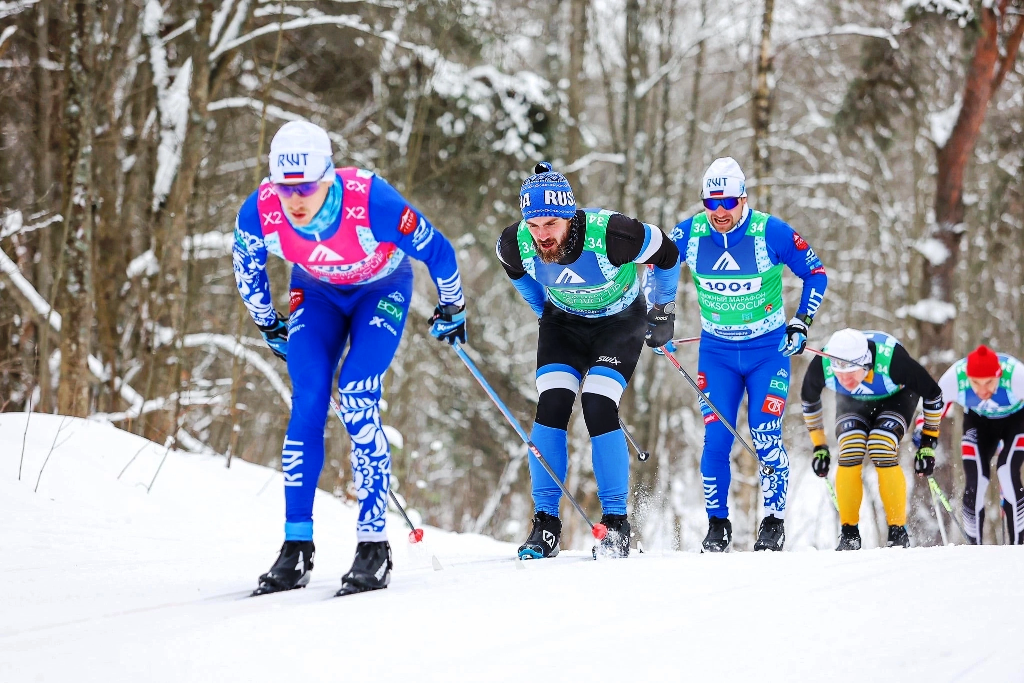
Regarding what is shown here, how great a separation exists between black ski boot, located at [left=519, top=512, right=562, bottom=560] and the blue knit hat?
4.90 feet

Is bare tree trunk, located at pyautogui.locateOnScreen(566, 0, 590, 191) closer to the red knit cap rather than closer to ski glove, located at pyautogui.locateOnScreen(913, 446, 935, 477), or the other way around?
the red knit cap

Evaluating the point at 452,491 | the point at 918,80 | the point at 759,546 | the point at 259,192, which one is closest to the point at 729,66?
the point at 918,80

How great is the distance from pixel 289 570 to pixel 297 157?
1558 millimetres

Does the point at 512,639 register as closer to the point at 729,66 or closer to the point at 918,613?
the point at 918,613

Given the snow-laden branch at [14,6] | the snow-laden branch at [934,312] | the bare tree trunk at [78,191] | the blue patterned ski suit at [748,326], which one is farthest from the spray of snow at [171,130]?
the snow-laden branch at [934,312]

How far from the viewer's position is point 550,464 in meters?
5.12

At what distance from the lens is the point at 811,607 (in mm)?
3387

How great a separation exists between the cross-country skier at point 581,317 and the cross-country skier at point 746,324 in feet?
3.18

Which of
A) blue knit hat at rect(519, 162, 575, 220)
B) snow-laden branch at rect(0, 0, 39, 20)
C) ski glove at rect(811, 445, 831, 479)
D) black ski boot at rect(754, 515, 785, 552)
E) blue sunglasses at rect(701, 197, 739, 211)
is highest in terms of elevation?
snow-laden branch at rect(0, 0, 39, 20)

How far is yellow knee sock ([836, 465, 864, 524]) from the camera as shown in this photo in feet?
22.6

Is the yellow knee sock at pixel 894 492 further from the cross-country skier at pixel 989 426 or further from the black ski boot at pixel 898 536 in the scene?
the cross-country skier at pixel 989 426

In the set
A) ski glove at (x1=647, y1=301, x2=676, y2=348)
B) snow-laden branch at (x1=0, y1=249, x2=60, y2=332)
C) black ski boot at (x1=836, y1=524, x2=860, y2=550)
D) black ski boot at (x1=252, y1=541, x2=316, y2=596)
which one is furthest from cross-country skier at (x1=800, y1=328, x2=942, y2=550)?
snow-laden branch at (x1=0, y1=249, x2=60, y2=332)

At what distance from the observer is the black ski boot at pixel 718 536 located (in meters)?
6.01

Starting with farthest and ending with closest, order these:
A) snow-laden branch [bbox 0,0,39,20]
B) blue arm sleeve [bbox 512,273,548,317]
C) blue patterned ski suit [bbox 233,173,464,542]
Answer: snow-laden branch [bbox 0,0,39,20], blue arm sleeve [bbox 512,273,548,317], blue patterned ski suit [bbox 233,173,464,542]
